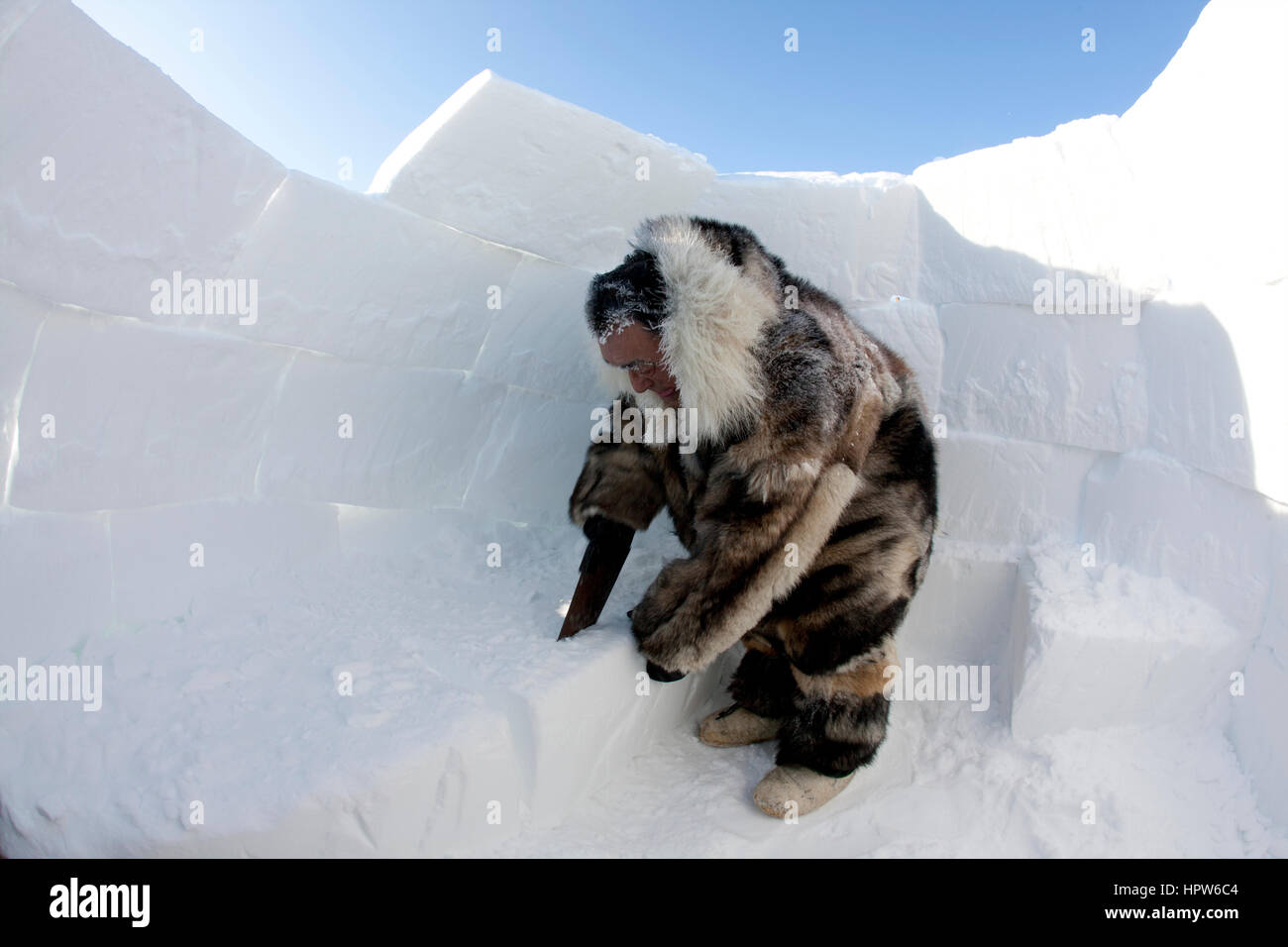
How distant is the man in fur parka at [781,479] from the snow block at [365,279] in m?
0.62

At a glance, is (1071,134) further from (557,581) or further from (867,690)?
(557,581)

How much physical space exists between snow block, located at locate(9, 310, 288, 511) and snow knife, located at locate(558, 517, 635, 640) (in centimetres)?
→ 89

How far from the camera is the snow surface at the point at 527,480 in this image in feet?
5.09

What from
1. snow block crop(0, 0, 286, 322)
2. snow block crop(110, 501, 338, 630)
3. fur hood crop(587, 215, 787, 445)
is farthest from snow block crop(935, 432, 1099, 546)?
snow block crop(0, 0, 286, 322)

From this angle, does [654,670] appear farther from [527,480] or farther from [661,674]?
[527,480]

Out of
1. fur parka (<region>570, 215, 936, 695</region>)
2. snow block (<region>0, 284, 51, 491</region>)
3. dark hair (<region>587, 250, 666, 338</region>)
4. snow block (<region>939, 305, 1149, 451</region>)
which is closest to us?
snow block (<region>0, 284, 51, 491</region>)

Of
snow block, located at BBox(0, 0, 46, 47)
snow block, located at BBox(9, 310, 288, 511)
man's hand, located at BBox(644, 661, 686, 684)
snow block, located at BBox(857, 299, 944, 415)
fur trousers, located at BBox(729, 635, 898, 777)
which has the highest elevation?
snow block, located at BBox(0, 0, 46, 47)

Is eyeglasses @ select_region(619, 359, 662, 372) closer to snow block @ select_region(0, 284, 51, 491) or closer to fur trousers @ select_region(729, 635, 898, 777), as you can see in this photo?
fur trousers @ select_region(729, 635, 898, 777)

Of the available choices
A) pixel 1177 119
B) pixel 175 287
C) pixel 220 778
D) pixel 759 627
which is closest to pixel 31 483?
pixel 175 287

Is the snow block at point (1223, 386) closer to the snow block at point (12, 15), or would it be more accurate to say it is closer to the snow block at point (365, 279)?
the snow block at point (365, 279)

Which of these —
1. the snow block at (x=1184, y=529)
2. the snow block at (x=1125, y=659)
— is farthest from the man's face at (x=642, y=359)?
the snow block at (x=1184, y=529)

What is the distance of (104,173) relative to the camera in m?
1.61

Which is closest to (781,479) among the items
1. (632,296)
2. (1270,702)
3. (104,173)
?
(632,296)

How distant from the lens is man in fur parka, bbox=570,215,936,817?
5.56 feet
